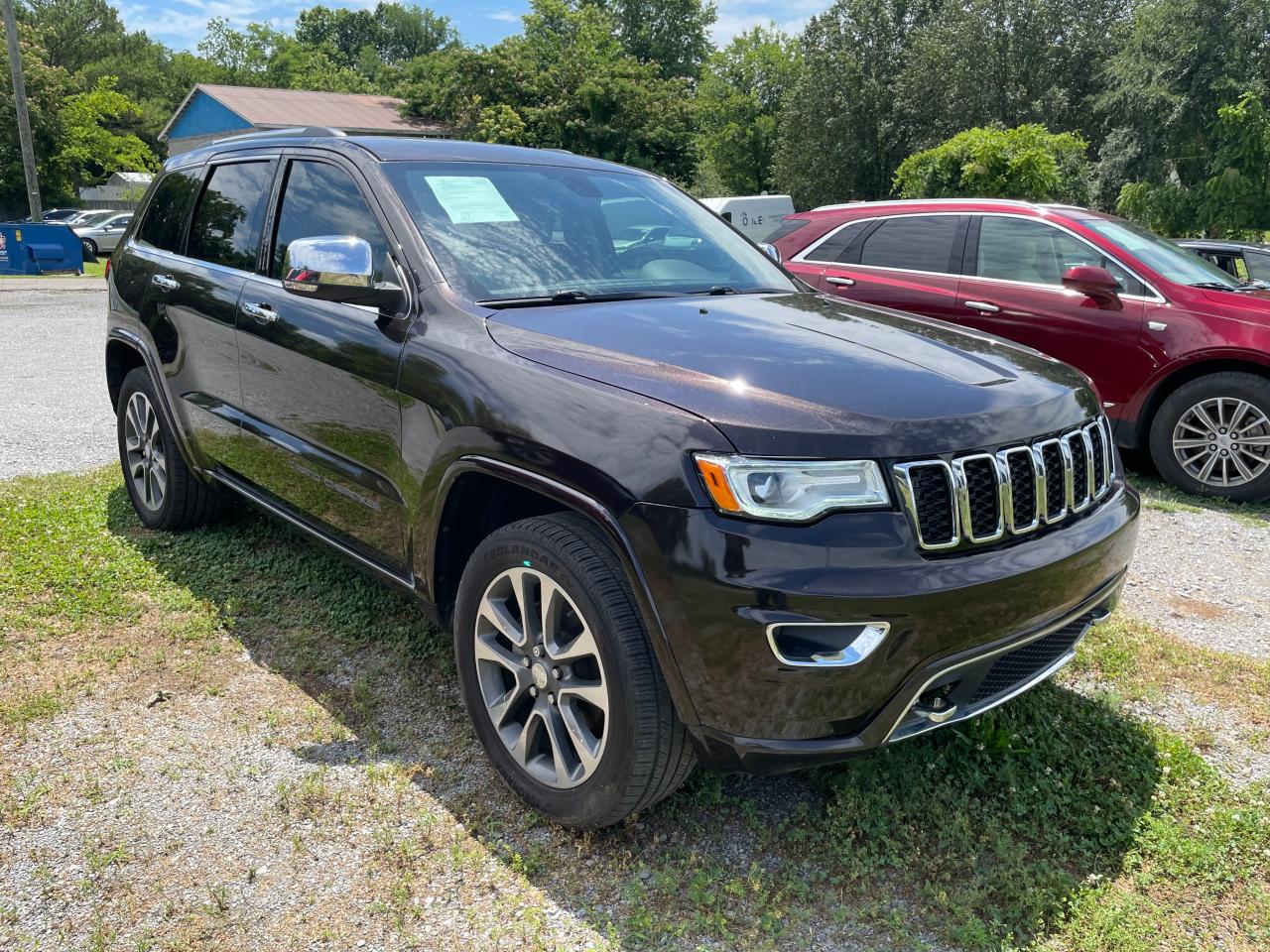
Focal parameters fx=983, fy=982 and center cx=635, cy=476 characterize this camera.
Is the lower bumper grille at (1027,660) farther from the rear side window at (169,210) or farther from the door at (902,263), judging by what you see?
the door at (902,263)

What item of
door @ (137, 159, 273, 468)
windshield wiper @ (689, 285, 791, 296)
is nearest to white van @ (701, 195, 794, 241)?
door @ (137, 159, 273, 468)

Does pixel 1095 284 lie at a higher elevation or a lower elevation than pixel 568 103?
lower

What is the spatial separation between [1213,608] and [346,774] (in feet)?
→ 12.1

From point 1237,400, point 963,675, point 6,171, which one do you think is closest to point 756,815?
point 963,675

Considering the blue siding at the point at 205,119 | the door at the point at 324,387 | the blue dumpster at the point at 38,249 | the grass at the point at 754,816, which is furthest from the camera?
the blue siding at the point at 205,119

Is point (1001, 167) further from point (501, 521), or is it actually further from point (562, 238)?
point (501, 521)

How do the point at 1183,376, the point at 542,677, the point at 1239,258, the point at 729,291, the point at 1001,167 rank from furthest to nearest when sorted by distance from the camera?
the point at 1001,167 < the point at 1239,258 < the point at 1183,376 < the point at 729,291 < the point at 542,677

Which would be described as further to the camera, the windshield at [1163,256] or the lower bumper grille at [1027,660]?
the windshield at [1163,256]

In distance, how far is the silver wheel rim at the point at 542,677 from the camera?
2.50m

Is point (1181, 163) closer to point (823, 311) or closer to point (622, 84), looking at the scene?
point (622, 84)

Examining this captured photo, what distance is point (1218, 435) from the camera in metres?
5.88

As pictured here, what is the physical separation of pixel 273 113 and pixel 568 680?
44.3 m

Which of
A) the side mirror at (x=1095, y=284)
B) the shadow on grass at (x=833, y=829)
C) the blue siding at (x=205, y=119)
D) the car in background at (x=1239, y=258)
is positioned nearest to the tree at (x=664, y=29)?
the blue siding at (x=205, y=119)

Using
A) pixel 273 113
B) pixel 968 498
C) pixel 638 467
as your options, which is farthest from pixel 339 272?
pixel 273 113
